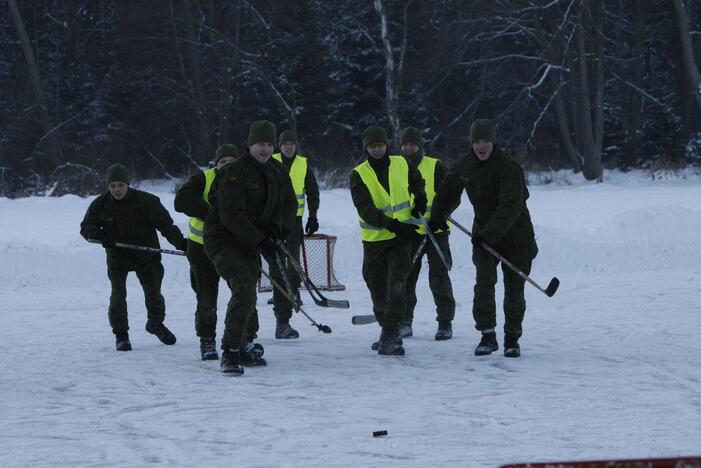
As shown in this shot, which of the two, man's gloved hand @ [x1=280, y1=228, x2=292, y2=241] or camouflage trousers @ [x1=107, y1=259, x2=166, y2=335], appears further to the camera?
camouflage trousers @ [x1=107, y1=259, x2=166, y2=335]

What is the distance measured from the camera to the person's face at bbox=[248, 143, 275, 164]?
805cm

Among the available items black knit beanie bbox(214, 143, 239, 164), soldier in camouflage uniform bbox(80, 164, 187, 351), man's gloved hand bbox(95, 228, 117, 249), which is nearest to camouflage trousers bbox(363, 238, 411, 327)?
black knit beanie bbox(214, 143, 239, 164)

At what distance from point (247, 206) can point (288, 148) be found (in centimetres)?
281

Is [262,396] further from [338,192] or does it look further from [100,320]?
[338,192]

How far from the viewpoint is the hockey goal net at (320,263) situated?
14.0 m

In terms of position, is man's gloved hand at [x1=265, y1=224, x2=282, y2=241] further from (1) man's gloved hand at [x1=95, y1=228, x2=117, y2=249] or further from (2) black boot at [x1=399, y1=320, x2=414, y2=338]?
(2) black boot at [x1=399, y1=320, x2=414, y2=338]

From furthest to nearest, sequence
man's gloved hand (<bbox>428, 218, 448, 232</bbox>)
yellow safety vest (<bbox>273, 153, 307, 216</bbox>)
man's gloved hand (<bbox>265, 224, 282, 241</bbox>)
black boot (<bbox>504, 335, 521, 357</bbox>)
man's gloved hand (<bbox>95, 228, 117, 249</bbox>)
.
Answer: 1. yellow safety vest (<bbox>273, 153, 307, 216</bbox>)
2. man's gloved hand (<bbox>95, 228, 117, 249</bbox>)
3. man's gloved hand (<bbox>428, 218, 448, 232</bbox>)
4. black boot (<bbox>504, 335, 521, 357</bbox>)
5. man's gloved hand (<bbox>265, 224, 282, 241</bbox>)

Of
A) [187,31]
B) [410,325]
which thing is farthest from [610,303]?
[187,31]

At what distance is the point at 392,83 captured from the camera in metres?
31.6

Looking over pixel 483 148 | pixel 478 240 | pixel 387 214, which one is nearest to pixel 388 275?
pixel 387 214

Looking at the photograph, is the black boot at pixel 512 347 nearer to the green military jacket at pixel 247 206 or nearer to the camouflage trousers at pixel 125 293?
the green military jacket at pixel 247 206

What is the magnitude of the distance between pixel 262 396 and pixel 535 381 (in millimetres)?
1664

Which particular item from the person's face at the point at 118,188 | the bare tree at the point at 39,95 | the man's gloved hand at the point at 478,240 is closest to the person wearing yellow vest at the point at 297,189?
the person's face at the point at 118,188

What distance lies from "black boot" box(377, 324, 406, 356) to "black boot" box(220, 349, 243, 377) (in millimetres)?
1241
